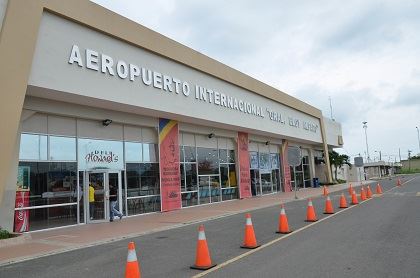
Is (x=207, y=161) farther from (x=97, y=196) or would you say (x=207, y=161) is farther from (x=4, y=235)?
(x=4, y=235)

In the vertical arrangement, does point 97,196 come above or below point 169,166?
below

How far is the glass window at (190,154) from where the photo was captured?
24.6 metres

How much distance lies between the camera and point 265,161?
34.6 m

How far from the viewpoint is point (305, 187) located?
43750mm

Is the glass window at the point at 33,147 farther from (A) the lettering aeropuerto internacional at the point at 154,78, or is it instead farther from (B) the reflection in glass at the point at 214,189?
(B) the reflection in glass at the point at 214,189

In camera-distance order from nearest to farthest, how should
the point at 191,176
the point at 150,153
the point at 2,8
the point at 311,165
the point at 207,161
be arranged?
the point at 2,8 → the point at 150,153 → the point at 191,176 → the point at 207,161 → the point at 311,165

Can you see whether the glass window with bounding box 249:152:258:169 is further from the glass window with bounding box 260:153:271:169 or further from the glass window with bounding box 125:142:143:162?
the glass window with bounding box 125:142:143:162

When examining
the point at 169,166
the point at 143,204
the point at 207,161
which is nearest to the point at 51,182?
the point at 143,204

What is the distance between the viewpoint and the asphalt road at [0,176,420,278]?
7.69 m

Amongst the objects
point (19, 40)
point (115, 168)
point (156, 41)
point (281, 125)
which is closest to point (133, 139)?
point (115, 168)

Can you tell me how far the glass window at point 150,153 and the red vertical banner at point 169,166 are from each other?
1.00 feet

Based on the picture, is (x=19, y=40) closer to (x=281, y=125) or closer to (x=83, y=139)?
(x=83, y=139)

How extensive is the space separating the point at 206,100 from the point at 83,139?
812 cm

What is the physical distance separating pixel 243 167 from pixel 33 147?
663 inches
